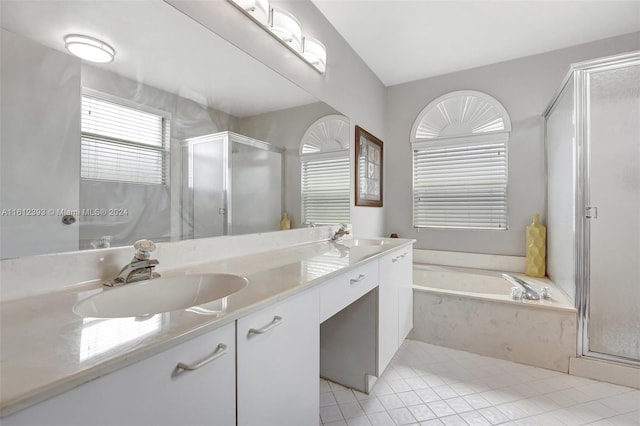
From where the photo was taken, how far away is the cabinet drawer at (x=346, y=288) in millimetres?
1063

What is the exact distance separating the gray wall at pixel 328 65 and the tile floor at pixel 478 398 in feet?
3.87

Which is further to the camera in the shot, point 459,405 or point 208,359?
point 459,405

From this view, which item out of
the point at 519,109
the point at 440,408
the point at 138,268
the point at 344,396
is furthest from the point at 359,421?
the point at 519,109

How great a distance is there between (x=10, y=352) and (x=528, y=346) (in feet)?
8.39

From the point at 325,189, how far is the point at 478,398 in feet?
5.01

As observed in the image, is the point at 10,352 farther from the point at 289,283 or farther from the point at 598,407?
the point at 598,407

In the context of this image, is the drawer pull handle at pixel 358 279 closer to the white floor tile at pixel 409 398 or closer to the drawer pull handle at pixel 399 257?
the drawer pull handle at pixel 399 257

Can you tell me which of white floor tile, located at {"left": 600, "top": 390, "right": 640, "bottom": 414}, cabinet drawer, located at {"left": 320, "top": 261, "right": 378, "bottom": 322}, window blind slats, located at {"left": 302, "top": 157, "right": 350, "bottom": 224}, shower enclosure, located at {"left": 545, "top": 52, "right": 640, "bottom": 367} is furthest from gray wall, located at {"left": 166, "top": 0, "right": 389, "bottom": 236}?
white floor tile, located at {"left": 600, "top": 390, "right": 640, "bottom": 414}

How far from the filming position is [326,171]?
2020 mm

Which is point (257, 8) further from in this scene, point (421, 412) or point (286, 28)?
point (421, 412)

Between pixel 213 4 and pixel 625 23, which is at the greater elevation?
pixel 625 23

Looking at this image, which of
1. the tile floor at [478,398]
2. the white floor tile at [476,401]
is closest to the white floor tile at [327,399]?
the tile floor at [478,398]

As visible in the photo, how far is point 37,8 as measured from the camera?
0.75 meters

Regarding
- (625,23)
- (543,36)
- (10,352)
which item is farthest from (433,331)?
(625,23)
